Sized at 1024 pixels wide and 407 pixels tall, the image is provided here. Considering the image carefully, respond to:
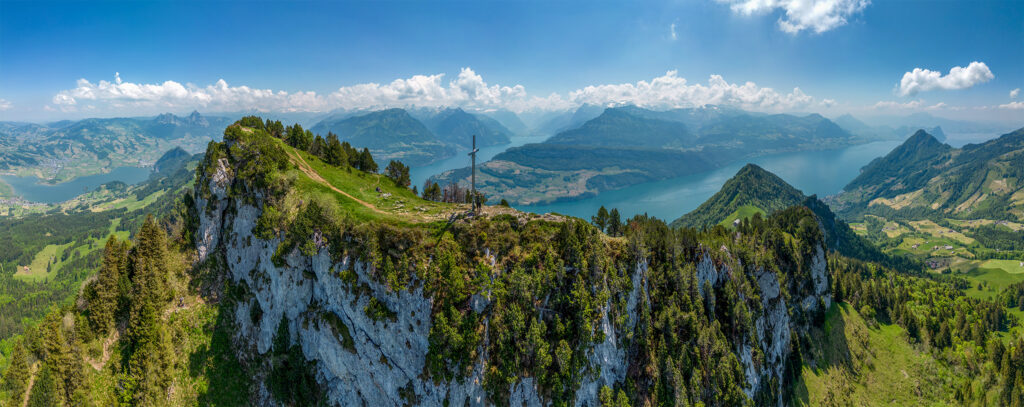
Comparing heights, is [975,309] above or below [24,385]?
below

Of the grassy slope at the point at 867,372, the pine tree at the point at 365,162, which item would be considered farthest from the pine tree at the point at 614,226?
the pine tree at the point at 365,162

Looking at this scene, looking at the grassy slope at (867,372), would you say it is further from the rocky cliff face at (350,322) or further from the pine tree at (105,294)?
the pine tree at (105,294)

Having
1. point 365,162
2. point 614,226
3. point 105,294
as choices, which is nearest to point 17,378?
point 105,294

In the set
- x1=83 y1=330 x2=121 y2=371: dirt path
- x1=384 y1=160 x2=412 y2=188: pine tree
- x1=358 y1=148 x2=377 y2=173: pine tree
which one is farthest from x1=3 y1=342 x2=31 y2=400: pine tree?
x1=384 y1=160 x2=412 y2=188: pine tree

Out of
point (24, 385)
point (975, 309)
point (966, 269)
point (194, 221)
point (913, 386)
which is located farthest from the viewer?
point (966, 269)

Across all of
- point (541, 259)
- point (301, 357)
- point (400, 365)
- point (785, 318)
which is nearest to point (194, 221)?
point (301, 357)

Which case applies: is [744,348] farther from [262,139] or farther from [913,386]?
[262,139]

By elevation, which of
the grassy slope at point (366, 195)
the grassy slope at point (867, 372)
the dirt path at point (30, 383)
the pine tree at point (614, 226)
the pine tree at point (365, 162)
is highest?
the pine tree at point (365, 162)
